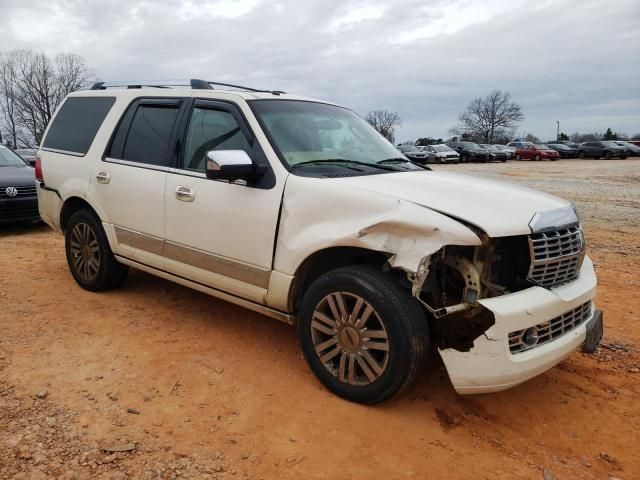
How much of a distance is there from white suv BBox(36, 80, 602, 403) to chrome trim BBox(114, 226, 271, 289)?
0.03ft

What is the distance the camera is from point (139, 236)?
4301mm

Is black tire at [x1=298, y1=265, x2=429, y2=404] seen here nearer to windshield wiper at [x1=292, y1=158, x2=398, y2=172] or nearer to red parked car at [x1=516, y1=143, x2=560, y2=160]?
windshield wiper at [x1=292, y1=158, x2=398, y2=172]

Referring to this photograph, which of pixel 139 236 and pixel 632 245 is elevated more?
pixel 139 236

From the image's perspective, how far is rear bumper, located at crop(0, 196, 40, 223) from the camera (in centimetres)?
812

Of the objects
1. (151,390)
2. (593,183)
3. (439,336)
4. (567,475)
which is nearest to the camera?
(567,475)

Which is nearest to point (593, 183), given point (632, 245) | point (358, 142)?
point (632, 245)

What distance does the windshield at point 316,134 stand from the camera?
11.9ft

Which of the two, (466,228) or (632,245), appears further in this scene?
(632,245)

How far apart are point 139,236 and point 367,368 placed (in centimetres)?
234

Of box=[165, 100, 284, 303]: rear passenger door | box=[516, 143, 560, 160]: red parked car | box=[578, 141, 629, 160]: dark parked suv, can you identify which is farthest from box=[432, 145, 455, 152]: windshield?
box=[165, 100, 284, 303]: rear passenger door

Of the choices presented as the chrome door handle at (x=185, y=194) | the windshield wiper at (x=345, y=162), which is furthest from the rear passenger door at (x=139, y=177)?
the windshield wiper at (x=345, y=162)

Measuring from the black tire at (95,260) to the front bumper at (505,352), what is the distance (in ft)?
10.9

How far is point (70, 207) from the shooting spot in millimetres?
5145

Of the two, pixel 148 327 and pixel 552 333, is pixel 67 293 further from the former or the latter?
pixel 552 333
